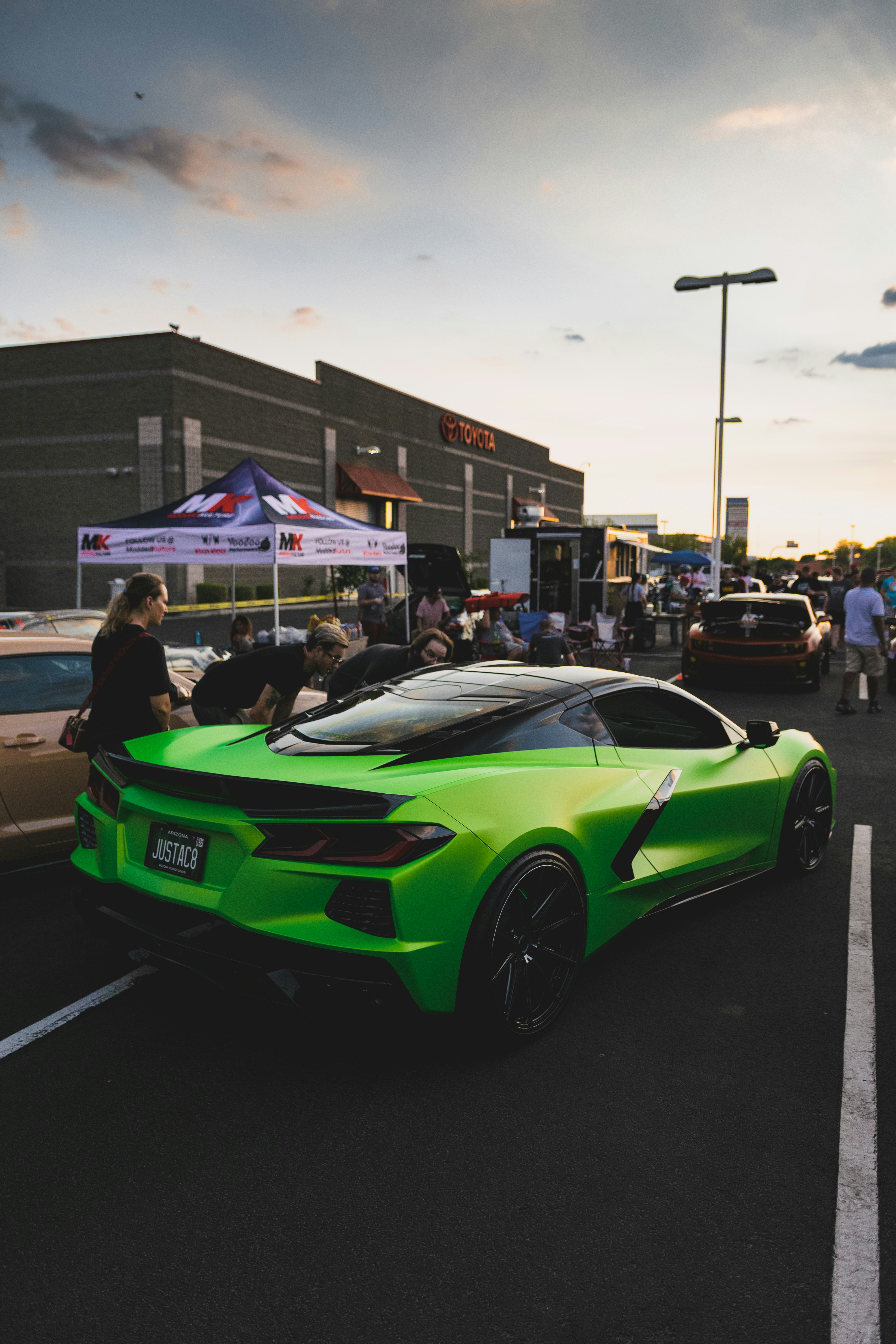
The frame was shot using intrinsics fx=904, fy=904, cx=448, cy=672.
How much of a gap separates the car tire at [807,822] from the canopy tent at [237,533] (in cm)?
660

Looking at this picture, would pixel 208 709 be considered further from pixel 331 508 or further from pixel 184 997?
pixel 331 508

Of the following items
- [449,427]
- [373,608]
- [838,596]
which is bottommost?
[373,608]

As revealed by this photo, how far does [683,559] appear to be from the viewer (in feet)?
144

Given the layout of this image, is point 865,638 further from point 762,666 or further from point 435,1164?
point 435,1164

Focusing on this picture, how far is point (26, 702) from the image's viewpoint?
17.6 ft

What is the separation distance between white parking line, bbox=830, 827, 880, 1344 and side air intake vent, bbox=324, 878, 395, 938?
59.5 inches

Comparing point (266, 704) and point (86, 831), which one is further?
point (266, 704)

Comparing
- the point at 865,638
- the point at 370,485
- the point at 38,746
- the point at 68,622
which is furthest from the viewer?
the point at 370,485

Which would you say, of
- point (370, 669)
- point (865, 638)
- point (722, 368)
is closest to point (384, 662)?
point (370, 669)

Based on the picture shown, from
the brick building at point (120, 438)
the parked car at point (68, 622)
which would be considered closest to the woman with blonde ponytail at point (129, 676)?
the parked car at point (68, 622)

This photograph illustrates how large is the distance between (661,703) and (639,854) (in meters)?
1.00

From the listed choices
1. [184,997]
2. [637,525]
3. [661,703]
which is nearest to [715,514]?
[661,703]

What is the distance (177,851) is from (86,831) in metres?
0.71

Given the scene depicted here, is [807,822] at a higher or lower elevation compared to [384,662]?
lower
